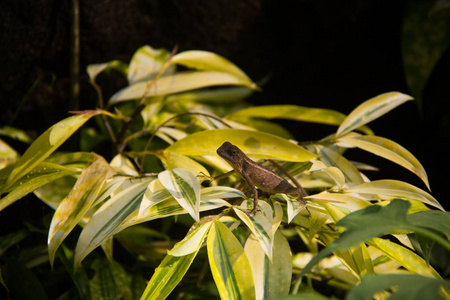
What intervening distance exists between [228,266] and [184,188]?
23 centimetres

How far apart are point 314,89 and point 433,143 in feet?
2.32

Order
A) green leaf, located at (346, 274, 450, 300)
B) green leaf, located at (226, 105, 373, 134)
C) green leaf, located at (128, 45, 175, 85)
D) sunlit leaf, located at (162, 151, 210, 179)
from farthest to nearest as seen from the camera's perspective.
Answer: green leaf, located at (128, 45, 175, 85) < green leaf, located at (226, 105, 373, 134) < sunlit leaf, located at (162, 151, 210, 179) < green leaf, located at (346, 274, 450, 300)

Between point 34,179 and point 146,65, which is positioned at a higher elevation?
point 146,65

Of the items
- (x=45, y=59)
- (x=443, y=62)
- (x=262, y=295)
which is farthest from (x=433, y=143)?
(x=45, y=59)

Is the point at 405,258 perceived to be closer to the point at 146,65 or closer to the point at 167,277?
the point at 167,277

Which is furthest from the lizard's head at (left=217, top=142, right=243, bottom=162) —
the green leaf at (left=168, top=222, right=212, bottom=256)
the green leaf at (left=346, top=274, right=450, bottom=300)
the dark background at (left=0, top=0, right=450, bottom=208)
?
the dark background at (left=0, top=0, right=450, bottom=208)

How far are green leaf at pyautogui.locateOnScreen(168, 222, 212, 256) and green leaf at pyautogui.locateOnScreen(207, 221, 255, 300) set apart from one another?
18 mm

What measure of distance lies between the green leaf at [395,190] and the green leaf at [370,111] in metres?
0.27

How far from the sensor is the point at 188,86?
163 cm

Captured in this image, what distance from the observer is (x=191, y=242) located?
921 mm

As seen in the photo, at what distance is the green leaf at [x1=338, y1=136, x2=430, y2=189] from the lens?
123 centimetres

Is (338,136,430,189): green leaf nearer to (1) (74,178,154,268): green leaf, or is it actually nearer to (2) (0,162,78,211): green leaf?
(1) (74,178,154,268): green leaf

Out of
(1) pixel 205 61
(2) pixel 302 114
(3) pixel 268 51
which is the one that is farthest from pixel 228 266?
(3) pixel 268 51

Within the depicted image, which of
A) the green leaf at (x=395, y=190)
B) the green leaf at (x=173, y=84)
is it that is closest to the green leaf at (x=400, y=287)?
the green leaf at (x=395, y=190)
